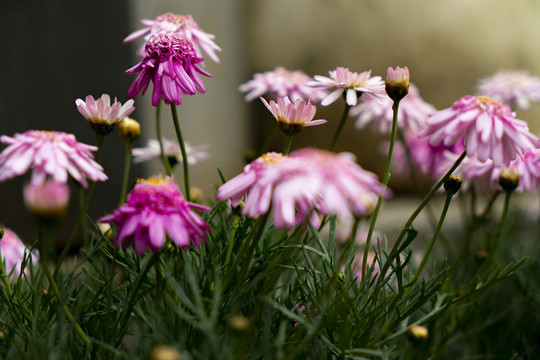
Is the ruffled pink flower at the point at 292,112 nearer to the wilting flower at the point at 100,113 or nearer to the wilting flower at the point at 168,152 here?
the wilting flower at the point at 100,113

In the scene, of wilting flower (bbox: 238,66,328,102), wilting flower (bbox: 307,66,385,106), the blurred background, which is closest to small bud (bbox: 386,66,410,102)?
wilting flower (bbox: 307,66,385,106)

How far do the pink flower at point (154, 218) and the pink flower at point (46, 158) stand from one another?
0.02 metres

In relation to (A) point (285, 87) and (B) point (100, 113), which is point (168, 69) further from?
(A) point (285, 87)

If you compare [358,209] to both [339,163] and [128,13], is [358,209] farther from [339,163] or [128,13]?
[128,13]

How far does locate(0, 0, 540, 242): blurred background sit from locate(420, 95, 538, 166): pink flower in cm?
71

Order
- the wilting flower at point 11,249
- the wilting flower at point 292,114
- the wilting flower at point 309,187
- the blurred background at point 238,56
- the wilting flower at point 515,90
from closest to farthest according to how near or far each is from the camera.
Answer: the wilting flower at point 309,187 → the wilting flower at point 292,114 → the wilting flower at point 11,249 → the wilting flower at point 515,90 → the blurred background at point 238,56

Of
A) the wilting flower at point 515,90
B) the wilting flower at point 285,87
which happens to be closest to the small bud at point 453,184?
the wilting flower at point 285,87

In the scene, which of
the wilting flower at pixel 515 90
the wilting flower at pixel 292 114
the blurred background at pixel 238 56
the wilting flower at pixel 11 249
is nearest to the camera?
the wilting flower at pixel 292 114

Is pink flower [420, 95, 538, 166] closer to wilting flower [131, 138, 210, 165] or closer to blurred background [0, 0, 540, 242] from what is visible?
wilting flower [131, 138, 210, 165]

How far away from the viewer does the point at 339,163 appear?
8.8 inches

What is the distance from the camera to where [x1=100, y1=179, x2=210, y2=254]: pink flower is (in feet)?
0.79

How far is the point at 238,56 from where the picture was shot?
1145 millimetres

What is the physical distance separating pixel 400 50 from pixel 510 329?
72 centimetres

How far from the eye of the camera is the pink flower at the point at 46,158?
228 mm
